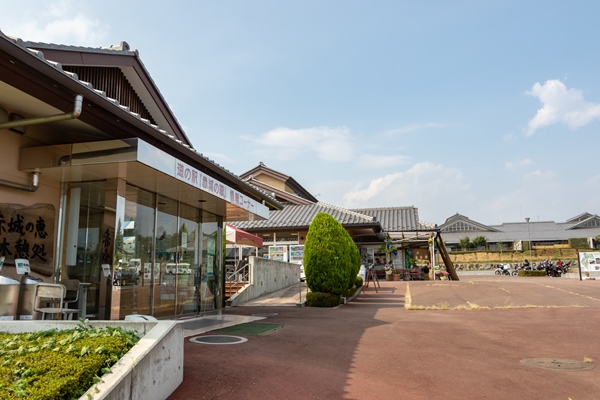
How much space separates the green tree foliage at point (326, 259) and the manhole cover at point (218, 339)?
6.20 metres

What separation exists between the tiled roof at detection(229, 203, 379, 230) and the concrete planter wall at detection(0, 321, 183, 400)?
16.8 m

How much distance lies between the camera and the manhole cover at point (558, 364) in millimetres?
5309

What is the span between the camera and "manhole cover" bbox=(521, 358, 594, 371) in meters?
5.31

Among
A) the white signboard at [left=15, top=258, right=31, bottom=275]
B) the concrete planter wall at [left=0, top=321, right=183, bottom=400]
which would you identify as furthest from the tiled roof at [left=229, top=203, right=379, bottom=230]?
the concrete planter wall at [left=0, top=321, right=183, bottom=400]

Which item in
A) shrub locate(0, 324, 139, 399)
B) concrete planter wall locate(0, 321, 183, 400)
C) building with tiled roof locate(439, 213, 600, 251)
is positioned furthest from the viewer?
building with tiled roof locate(439, 213, 600, 251)

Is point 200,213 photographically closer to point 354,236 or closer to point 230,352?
point 230,352

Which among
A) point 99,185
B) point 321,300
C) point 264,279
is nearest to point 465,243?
point 264,279

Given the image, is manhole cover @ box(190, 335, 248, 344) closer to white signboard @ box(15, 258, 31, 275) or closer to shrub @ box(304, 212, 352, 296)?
white signboard @ box(15, 258, 31, 275)

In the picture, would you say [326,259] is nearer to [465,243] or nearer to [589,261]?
[589,261]

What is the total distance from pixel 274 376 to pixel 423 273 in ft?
72.0

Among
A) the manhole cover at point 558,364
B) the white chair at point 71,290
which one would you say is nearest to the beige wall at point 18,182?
the white chair at point 71,290

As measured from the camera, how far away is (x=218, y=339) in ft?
21.7

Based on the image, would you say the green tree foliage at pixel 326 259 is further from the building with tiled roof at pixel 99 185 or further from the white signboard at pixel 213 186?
the building with tiled roof at pixel 99 185

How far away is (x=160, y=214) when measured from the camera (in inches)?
369
